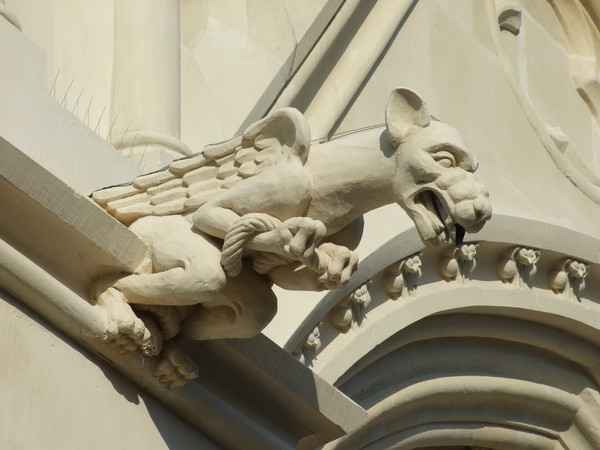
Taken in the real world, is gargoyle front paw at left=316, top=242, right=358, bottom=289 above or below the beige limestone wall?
above

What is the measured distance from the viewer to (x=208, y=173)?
4.32m

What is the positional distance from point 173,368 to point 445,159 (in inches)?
31.8

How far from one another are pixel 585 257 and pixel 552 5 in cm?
145

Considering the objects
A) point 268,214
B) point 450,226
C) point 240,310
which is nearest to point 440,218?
point 450,226

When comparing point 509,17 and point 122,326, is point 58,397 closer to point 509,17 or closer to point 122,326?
point 122,326

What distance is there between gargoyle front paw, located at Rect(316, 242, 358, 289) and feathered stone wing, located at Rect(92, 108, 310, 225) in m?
0.22

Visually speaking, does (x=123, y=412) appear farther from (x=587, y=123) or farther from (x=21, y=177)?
(x=587, y=123)

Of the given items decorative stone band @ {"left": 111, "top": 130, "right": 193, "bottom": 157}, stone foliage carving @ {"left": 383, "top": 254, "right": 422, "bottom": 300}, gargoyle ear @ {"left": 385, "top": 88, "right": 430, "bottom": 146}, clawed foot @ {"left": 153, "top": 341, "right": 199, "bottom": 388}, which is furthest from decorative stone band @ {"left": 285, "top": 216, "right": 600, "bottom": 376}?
gargoyle ear @ {"left": 385, "top": 88, "right": 430, "bottom": 146}

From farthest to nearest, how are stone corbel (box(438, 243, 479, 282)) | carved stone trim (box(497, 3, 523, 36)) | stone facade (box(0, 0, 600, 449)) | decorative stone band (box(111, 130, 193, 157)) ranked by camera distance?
carved stone trim (box(497, 3, 523, 36)), stone corbel (box(438, 243, 479, 282)), decorative stone band (box(111, 130, 193, 157)), stone facade (box(0, 0, 600, 449))

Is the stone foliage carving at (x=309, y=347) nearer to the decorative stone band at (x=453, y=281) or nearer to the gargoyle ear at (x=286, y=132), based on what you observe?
the decorative stone band at (x=453, y=281)

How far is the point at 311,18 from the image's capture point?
611cm

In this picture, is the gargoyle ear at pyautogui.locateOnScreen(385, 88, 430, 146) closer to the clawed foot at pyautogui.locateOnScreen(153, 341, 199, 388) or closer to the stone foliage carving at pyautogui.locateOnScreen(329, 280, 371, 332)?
the clawed foot at pyautogui.locateOnScreen(153, 341, 199, 388)

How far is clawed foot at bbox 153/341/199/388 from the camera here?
4.27 m

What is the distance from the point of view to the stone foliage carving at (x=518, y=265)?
647cm
